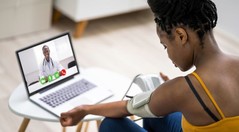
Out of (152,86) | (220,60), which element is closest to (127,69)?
(152,86)

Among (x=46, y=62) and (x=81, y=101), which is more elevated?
(x=46, y=62)

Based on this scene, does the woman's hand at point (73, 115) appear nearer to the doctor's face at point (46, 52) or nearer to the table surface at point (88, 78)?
the table surface at point (88, 78)

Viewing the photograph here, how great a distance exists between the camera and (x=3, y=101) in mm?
2273

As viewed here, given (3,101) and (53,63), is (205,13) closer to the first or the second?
(53,63)

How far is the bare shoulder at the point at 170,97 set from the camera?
121 cm

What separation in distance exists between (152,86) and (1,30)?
4.50 feet

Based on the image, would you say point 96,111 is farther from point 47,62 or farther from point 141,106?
point 47,62

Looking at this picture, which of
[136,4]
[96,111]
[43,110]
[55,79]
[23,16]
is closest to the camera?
[96,111]

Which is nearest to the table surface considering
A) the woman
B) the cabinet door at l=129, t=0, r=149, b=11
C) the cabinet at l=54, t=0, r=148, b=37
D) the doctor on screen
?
the doctor on screen

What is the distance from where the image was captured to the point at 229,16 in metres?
3.14

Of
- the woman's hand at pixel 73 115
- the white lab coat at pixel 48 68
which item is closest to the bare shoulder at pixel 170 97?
the woman's hand at pixel 73 115

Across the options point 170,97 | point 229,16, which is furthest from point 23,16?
point 170,97

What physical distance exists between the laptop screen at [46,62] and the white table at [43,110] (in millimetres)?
60

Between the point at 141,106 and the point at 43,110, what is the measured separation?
44 centimetres
